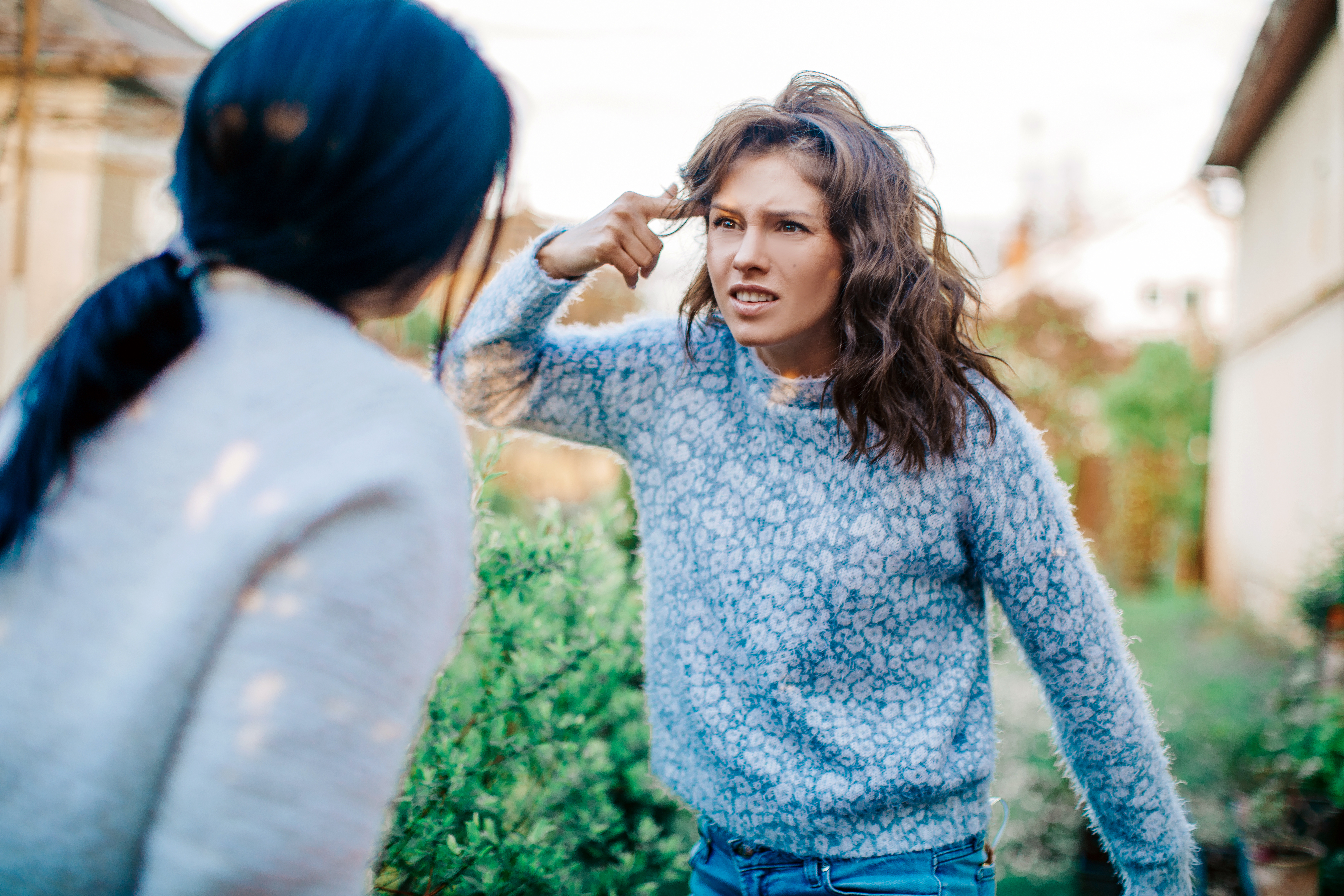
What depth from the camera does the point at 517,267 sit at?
1.61 metres

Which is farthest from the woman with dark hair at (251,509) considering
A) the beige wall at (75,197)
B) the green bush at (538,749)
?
the beige wall at (75,197)

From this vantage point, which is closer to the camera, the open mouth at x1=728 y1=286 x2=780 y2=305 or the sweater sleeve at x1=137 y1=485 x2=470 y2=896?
the sweater sleeve at x1=137 y1=485 x2=470 y2=896

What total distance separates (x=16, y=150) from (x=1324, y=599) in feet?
35.5

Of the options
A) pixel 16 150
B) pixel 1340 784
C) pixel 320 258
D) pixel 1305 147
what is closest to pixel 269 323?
pixel 320 258

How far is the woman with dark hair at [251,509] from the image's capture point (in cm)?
70

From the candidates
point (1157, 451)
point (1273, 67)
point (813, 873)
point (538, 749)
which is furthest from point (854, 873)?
point (1157, 451)

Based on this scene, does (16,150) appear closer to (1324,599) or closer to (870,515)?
(870,515)

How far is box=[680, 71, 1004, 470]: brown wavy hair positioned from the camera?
1.46m

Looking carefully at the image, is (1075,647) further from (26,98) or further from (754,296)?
(26,98)

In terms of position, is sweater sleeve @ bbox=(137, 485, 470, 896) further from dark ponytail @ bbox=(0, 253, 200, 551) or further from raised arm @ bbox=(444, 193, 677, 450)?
raised arm @ bbox=(444, 193, 677, 450)

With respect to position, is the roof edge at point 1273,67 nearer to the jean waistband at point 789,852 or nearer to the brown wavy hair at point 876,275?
the brown wavy hair at point 876,275

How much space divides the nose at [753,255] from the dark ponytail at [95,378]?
3.10 ft

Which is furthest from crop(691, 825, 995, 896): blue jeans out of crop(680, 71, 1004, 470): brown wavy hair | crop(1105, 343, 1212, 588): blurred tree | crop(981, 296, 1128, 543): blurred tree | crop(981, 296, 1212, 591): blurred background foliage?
crop(981, 296, 1128, 543): blurred tree

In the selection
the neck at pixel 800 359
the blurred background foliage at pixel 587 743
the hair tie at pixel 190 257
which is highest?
the hair tie at pixel 190 257
